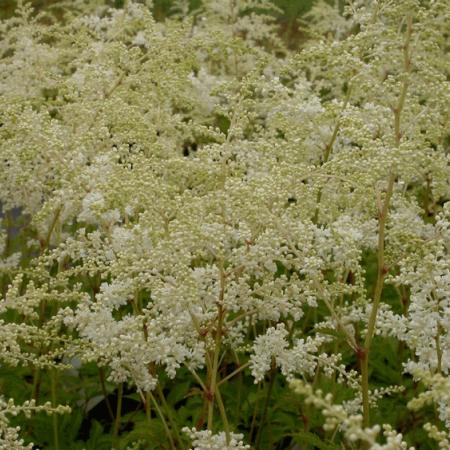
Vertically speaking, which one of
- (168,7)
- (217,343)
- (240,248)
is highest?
(240,248)

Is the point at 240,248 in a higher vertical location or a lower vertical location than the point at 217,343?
higher

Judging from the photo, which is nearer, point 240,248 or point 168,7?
point 240,248

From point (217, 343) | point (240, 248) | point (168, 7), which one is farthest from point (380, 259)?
point (168, 7)

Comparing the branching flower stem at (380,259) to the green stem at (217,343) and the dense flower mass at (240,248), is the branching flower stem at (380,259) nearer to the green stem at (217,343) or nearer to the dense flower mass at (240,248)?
the dense flower mass at (240,248)

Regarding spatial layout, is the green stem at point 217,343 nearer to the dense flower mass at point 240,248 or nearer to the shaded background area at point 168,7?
the dense flower mass at point 240,248

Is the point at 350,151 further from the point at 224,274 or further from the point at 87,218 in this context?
the point at 87,218

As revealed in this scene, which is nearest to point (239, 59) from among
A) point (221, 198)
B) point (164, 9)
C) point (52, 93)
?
point (52, 93)

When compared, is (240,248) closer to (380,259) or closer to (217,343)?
(217,343)

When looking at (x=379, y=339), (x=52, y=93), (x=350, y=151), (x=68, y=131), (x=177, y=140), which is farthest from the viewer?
(x=52, y=93)

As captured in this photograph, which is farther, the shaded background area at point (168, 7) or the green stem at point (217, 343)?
the shaded background area at point (168, 7)

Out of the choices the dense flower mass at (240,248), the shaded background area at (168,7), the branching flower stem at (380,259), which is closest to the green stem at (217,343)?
the dense flower mass at (240,248)

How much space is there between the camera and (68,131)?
14.4 ft

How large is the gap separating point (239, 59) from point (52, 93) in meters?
2.20

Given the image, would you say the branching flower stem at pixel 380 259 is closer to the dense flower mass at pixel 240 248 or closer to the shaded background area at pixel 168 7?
the dense flower mass at pixel 240 248
